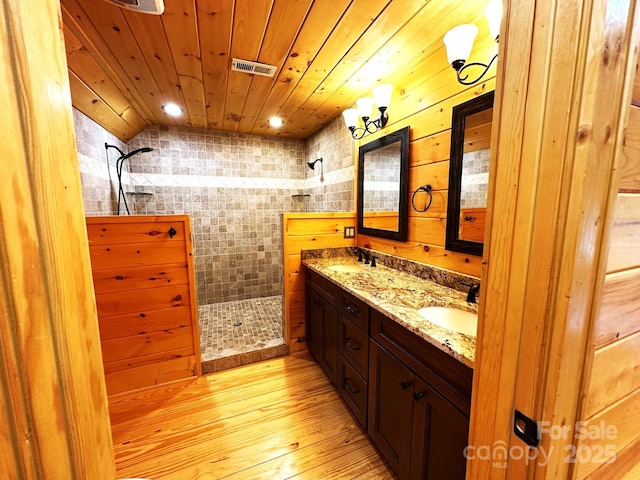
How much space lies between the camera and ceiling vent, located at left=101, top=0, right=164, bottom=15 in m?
1.08

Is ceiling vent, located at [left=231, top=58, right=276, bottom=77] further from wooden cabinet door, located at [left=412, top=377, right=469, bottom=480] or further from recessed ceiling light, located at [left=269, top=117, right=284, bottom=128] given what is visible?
wooden cabinet door, located at [left=412, top=377, right=469, bottom=480]

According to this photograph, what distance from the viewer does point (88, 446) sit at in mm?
415

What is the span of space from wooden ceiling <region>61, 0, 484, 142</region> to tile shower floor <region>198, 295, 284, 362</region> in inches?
83.6

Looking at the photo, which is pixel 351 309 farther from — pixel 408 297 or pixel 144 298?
pixel 144 298

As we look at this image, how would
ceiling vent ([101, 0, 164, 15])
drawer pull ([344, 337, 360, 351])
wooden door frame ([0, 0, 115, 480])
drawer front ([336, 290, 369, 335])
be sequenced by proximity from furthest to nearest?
drawer pull ([344, 337, 360, 351])
drawer front ([336, 290, 369, 335])
ceiling vent ([101, 0, 164, 15])
wooden door frame ([0, 0, 115, 480])

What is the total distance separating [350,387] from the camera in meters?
1.69

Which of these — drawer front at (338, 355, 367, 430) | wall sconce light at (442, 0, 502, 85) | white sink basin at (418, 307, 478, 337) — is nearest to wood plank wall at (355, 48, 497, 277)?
wall sconce light at (442, 0, 502, 85)

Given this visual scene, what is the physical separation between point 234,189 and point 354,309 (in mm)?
2505

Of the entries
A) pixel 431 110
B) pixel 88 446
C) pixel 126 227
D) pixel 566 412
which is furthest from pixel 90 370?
pixel 431 110

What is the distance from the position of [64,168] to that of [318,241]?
208 centimetres

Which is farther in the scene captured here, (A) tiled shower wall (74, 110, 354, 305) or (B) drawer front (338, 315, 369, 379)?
(A) tiled shower wall (74, 110, 354, 305)

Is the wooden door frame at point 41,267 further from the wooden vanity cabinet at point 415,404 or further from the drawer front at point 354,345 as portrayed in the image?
the drawer front at point 354,345

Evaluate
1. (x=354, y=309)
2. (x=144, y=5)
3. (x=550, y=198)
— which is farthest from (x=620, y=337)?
(x=144, y=5)

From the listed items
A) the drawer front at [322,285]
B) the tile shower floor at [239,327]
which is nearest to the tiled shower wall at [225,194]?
the tile shower floor at [239,327]
